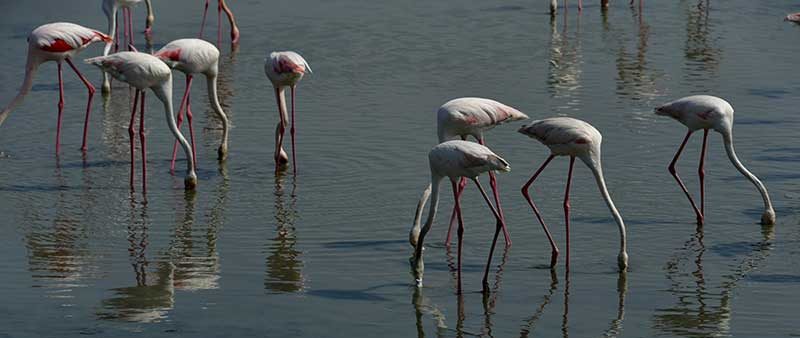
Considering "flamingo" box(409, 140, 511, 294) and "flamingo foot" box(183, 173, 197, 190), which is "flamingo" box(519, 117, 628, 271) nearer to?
"flamingo" box(409, 140, 511, 294)

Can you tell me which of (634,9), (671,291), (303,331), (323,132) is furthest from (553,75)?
(303,331)

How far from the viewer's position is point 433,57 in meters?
16.5

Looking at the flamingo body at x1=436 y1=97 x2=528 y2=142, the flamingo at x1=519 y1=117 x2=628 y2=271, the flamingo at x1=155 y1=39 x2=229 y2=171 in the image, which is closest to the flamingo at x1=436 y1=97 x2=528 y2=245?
the flamingo body at x1=436 y1=97 x2=528 y2=142

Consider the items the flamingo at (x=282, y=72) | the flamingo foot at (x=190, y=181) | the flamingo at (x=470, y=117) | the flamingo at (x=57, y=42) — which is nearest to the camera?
the flamingo at (x=470, y=117)

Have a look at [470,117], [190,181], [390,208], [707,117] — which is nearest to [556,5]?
[190,181]

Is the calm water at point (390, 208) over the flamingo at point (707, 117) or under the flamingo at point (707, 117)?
under

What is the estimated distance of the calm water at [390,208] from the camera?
7.98m

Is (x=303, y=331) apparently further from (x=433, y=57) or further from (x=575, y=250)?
(x=433, y=57)

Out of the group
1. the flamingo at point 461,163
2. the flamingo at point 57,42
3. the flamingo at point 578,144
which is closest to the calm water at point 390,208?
the flamingo at point 578,144

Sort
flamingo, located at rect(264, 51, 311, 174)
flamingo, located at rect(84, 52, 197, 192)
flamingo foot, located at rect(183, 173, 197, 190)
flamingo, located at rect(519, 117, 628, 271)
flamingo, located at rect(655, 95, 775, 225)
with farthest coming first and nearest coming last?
flamingo, located at rect(264, 51, 311, 174) → flamingo foot, located at rect(183, 173, 197, 190) → flamingo, located at rect(84, 52, 197, 192) → flamingo, located at rect(655, 95, 775, 225) → flamingo, located at rect(519, 117, 628, 271)

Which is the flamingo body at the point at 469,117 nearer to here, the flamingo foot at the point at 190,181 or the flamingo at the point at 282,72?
the flamingo at the point at 282,72

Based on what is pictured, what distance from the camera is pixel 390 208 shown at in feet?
33.7

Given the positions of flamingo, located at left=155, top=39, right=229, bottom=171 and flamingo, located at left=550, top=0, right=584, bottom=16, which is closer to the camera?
flamingo, located at left=155, top=39, right=229, bottom=171

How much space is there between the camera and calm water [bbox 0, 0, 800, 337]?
7.98 metres
